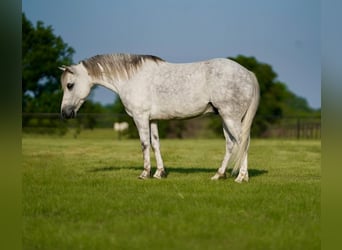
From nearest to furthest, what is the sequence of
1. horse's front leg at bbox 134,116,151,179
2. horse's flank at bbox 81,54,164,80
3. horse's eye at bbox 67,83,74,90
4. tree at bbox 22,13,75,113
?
1. horse's front leg at bbox 134,116,151,179
2. horse's flank at bbox 81,54,164,80
3. horse's eye at bbox 67,83,74,90
4. tree at bbox 22,13,75,113

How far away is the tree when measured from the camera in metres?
38.9

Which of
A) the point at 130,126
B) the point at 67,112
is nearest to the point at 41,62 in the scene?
the point at 130,126

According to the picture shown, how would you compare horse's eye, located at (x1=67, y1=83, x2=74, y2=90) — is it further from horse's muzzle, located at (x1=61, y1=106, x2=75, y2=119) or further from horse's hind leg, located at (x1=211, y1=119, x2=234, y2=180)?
horse's hind leg, located at (x1=211, y1=119, x2=234, y2=180)

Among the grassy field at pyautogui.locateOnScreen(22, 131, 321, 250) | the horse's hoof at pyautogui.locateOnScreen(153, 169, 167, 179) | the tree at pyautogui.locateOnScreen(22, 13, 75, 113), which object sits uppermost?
the tree at pyautogui.locateOnScreen(22, 13, 75, 113)

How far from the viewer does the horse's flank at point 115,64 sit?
8.74 m

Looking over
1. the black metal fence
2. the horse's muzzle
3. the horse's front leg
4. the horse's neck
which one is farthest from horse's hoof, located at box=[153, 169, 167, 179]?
the black metal fence

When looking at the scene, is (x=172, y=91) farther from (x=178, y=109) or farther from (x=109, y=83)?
(x=109, y=83)

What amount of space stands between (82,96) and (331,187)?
5766 millimetres

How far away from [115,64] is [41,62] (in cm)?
3305

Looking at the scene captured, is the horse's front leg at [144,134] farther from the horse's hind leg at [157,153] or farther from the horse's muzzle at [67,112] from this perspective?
the horse's muzzle at [67,112]

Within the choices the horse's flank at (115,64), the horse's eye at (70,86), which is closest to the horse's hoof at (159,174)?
the horse's flank at (115,64)

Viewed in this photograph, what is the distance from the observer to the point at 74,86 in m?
8.87

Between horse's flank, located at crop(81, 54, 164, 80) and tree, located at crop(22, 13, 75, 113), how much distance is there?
30584 millimetres

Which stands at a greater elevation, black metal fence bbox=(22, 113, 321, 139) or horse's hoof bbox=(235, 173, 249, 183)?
black metal fence bbox=(22, 113, 321, 139)
